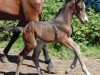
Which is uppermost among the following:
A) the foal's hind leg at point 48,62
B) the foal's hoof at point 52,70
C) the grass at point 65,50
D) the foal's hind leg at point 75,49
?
the foal's hind leg at point 75,49

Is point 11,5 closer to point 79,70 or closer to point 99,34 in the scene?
point 79,70

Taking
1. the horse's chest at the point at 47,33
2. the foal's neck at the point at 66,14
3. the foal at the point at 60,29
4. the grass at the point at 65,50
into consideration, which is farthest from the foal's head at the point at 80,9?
the grass at the point at 65,50

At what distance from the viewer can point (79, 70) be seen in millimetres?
7594

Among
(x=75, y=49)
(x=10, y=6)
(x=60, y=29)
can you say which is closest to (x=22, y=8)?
(x=10, y=6)

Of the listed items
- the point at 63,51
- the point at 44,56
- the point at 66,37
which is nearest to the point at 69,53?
the point at 63,51

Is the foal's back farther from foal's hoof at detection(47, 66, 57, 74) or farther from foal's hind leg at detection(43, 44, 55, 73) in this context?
foal's hoof at detection(47, 66, 57, 74)

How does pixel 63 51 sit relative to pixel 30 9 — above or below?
below

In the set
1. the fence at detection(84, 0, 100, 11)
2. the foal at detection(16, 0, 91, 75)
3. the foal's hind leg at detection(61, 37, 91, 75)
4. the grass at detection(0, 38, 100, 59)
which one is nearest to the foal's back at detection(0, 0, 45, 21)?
the foal at detection(16, 0, 91, 75)

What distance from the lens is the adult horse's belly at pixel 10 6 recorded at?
302 inches

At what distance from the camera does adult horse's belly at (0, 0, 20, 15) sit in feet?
25.1

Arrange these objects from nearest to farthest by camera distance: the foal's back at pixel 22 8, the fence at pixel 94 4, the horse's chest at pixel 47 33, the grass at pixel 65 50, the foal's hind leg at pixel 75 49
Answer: the foal's hind leg at pixel 75 49
the horse's chest at pixel 47 33
the foal's back at pixel 22 8
the grass at pixel 65 50
the fence at pixel 94 4

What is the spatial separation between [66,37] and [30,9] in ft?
4.15

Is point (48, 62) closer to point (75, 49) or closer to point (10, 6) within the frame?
point (10, 6)

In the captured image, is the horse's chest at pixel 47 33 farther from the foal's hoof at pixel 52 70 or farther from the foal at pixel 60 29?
the foal's hoof at pixel 52 70
